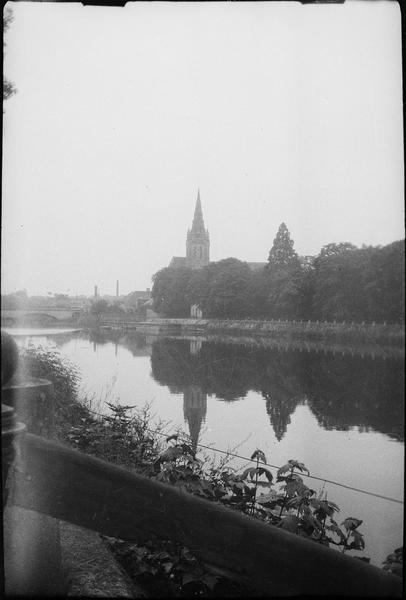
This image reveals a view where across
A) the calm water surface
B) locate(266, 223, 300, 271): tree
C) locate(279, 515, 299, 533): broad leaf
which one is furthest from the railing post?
locate(266, 223, 300, 271): tree

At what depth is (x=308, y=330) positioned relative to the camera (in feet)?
12.2

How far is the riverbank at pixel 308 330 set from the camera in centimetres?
192

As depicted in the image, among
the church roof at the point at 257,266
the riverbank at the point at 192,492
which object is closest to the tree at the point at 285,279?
the church roof at the point at 257,266

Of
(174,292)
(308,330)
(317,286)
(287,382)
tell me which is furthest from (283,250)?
(174,292)

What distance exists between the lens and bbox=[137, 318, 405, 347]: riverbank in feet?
6.29

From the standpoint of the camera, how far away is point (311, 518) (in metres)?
2.29

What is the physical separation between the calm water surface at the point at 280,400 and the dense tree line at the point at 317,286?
30 centimetres

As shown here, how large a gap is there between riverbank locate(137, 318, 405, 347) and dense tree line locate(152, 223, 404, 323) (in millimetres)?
53

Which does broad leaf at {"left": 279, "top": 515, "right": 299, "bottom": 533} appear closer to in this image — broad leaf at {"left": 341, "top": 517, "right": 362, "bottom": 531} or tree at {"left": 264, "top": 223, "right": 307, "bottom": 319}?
broad leaf at {"left": 341, "top": 517, "right": 362, "bottom": 531}

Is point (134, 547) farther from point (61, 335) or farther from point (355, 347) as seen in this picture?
point (61, 335)

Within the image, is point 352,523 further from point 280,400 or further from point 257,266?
point 257,266

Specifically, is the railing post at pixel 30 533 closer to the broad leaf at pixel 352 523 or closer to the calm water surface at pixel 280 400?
the calm water surface at pixel 280 400

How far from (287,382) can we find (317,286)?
1.47m

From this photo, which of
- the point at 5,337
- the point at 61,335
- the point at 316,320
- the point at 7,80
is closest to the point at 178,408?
the point at 61,335
